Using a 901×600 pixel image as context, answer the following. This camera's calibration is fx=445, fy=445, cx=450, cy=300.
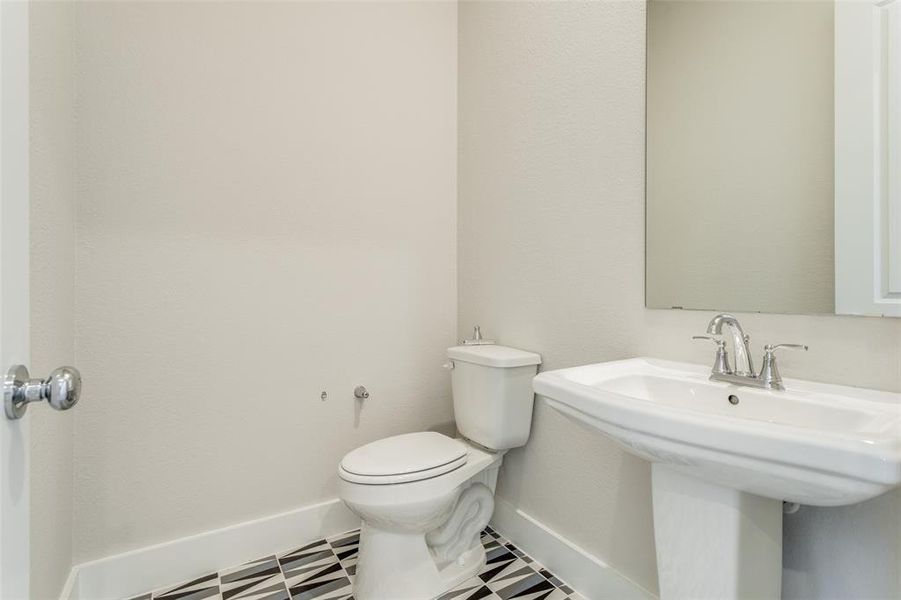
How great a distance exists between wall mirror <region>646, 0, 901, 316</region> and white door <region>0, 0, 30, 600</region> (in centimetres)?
133

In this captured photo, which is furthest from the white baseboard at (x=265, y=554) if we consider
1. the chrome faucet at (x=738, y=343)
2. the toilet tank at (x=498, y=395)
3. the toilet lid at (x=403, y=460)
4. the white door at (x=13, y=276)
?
the white door at (x=13, y=276)

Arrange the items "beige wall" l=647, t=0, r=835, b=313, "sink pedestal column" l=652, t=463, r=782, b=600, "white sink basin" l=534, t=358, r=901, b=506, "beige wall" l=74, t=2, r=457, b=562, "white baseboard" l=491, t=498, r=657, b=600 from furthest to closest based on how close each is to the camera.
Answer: "beige wall" l=74, t=2, r=457, b=562, "white baseboard" l=491, t=498, r=657, b=600, "beige wall" l=647, t=0, r=835, b=313, "sink pedestal column" l=652, t=463, r=782, b=600, "white sink basin" l=534, t=358, r=901, b=506

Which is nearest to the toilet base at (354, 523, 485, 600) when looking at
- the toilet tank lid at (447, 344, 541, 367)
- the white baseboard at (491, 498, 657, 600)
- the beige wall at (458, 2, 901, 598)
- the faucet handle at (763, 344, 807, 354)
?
the white baseboard at (491, 498, 657, 600)

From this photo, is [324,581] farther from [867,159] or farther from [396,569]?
[867,159]

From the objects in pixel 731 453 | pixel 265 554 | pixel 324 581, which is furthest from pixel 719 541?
pixel 265 554

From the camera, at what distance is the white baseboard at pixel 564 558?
1348mm

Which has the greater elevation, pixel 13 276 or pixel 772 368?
pixel 13 276

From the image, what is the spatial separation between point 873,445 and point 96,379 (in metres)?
1.91

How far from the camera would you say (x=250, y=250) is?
1.68 metres

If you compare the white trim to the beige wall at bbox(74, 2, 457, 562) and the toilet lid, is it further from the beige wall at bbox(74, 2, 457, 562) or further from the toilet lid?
the beige wall at bbox(74, 2, 457, 562)

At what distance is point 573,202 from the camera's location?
4.99 feet

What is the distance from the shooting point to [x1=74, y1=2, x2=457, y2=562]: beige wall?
4.80 feet

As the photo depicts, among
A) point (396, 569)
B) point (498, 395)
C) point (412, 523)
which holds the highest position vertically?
point (498, 395)

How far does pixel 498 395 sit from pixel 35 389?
4.32ft
